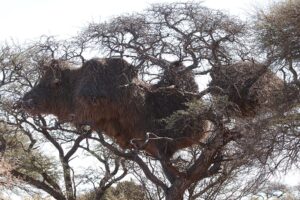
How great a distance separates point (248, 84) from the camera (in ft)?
41.2

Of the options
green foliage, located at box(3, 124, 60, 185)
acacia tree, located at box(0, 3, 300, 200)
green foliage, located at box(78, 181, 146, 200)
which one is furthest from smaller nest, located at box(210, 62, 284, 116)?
green foliage, located at box(78, 181, 146, 200)

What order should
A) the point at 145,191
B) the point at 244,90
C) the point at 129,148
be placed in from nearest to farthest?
the point at 244,90, the point at 129,148, the point at 145,191

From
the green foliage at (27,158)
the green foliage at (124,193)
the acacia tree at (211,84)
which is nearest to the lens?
the acacia tree at (211,84)

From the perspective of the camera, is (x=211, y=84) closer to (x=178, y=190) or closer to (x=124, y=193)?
(x=178, y=190)

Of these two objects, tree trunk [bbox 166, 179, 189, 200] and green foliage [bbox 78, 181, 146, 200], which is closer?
tree trunk [bbox 166, 179, 189, 200]

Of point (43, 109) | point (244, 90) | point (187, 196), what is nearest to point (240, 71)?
point (244, 90)

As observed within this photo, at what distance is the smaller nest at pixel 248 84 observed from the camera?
38.2ft

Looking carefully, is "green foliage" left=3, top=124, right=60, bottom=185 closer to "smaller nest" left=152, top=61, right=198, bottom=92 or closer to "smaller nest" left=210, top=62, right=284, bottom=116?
"smaller nest" left=152, top=61, right=198, bottom=92

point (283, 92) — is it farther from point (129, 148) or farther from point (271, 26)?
point (129, 148)

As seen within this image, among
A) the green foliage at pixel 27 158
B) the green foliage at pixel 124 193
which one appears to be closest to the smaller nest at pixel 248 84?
the green foliage at pixel 27 158

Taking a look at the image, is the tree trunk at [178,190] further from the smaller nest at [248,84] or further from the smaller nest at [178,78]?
the smaller nest at [248,84]

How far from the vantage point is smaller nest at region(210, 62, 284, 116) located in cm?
1166

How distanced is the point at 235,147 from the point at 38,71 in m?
4.35

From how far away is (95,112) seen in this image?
1281 cm
